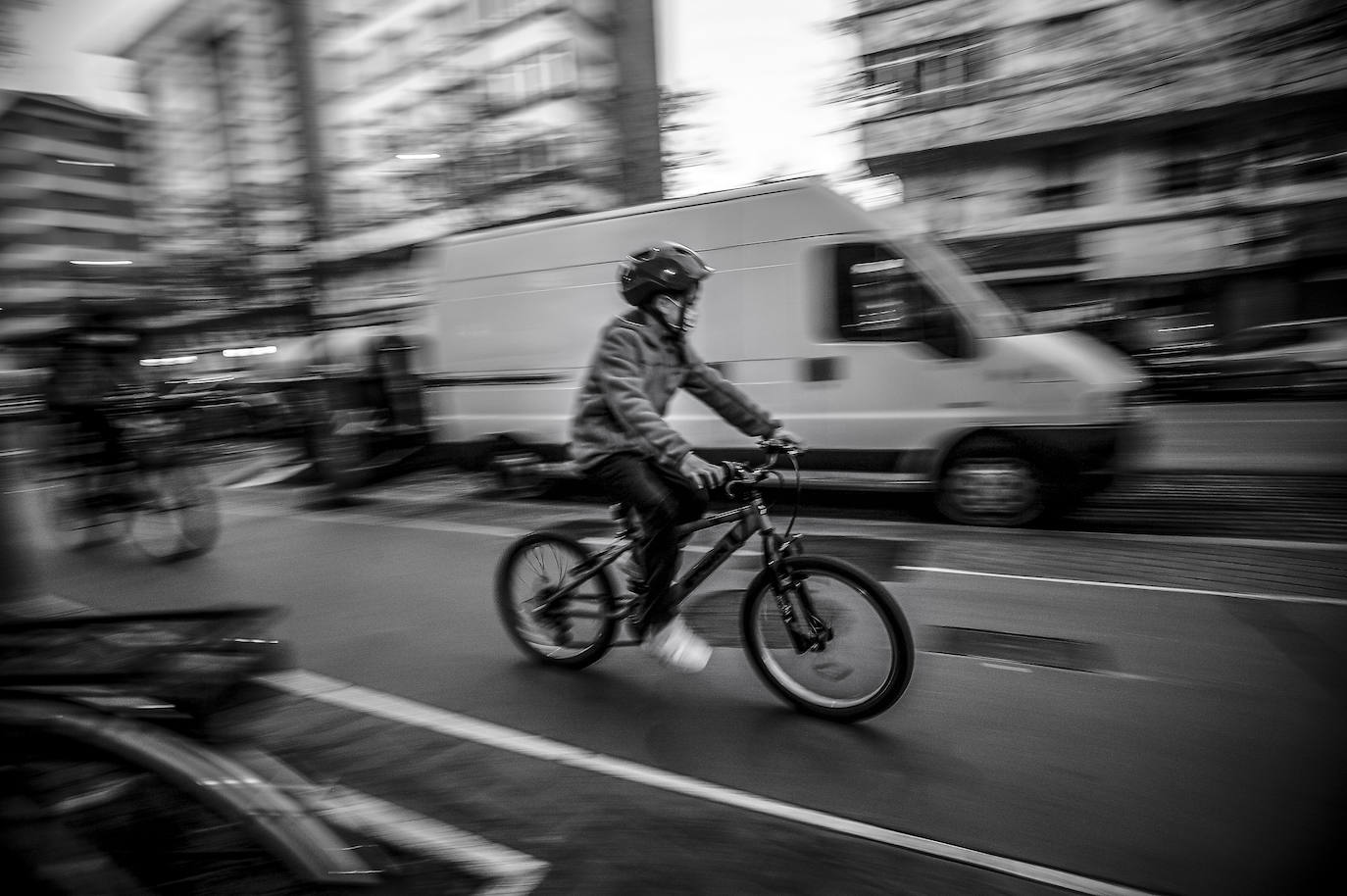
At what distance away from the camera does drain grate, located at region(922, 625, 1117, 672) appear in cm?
393

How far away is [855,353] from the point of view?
7.11 meters

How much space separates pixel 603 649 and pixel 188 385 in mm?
21452

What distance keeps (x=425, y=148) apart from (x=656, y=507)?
51.4 feet

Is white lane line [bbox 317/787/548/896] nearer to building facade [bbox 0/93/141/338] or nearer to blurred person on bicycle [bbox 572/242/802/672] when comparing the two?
blurred person on bicycle [bbox 572/242/802/672]

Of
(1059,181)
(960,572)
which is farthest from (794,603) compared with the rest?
(1059,181)

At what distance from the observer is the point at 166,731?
62.8 inches

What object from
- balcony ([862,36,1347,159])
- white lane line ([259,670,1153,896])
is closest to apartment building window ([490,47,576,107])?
balcony ([862,36,1347,159])

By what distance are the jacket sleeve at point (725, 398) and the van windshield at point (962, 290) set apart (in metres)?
3.38

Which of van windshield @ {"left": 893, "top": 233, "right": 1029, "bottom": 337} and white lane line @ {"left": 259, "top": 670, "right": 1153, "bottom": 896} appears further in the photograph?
van windshield @ {"left": 893, "top": 233, "right": 1029, "bottom": 337}

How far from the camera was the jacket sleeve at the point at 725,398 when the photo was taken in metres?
3.87

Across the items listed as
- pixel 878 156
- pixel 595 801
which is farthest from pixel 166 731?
pixel 878 156

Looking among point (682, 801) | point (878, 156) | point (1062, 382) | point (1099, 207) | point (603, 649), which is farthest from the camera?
point (1099, 207)

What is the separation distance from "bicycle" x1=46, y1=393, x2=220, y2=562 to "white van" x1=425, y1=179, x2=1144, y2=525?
10.2 feet

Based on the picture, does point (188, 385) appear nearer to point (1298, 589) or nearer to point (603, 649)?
point (603, 649)
